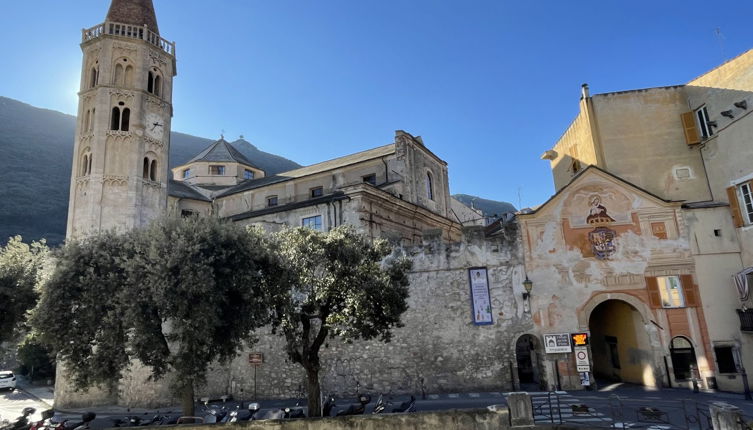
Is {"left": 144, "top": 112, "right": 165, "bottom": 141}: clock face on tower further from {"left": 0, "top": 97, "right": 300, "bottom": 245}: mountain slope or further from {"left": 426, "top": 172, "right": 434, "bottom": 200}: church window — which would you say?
{"left": 0, "top": 97, "right": 300, "bottom": 245}: mountain slope

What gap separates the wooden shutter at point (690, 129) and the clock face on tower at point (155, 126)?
3401cm

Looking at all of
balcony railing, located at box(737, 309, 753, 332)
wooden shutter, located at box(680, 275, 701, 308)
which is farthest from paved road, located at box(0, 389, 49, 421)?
balcony railing, located at box(737, 309, 753, 332)

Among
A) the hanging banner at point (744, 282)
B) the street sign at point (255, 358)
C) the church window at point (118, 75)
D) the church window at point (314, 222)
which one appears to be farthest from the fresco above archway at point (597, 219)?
the church window at point (118, 75)

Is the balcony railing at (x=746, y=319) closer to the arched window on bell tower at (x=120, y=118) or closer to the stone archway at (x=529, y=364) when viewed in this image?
the stone archway at (x=529, y=364)

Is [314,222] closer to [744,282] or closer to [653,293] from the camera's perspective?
[653,293]

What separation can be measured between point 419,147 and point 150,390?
25.7 m

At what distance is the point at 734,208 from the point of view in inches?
850

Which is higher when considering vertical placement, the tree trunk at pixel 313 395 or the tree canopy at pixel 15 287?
the tree canopy at pixel 15 287

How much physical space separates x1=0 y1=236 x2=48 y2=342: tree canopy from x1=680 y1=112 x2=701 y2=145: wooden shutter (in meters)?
31.4

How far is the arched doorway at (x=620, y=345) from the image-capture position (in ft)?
71.1

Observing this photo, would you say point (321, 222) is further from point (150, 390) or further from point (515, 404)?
point (515, 404)

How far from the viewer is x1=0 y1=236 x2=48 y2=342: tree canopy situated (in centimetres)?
1761

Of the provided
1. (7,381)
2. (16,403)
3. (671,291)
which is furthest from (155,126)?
(671,291)

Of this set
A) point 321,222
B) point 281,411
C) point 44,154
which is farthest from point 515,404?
point 44,154
